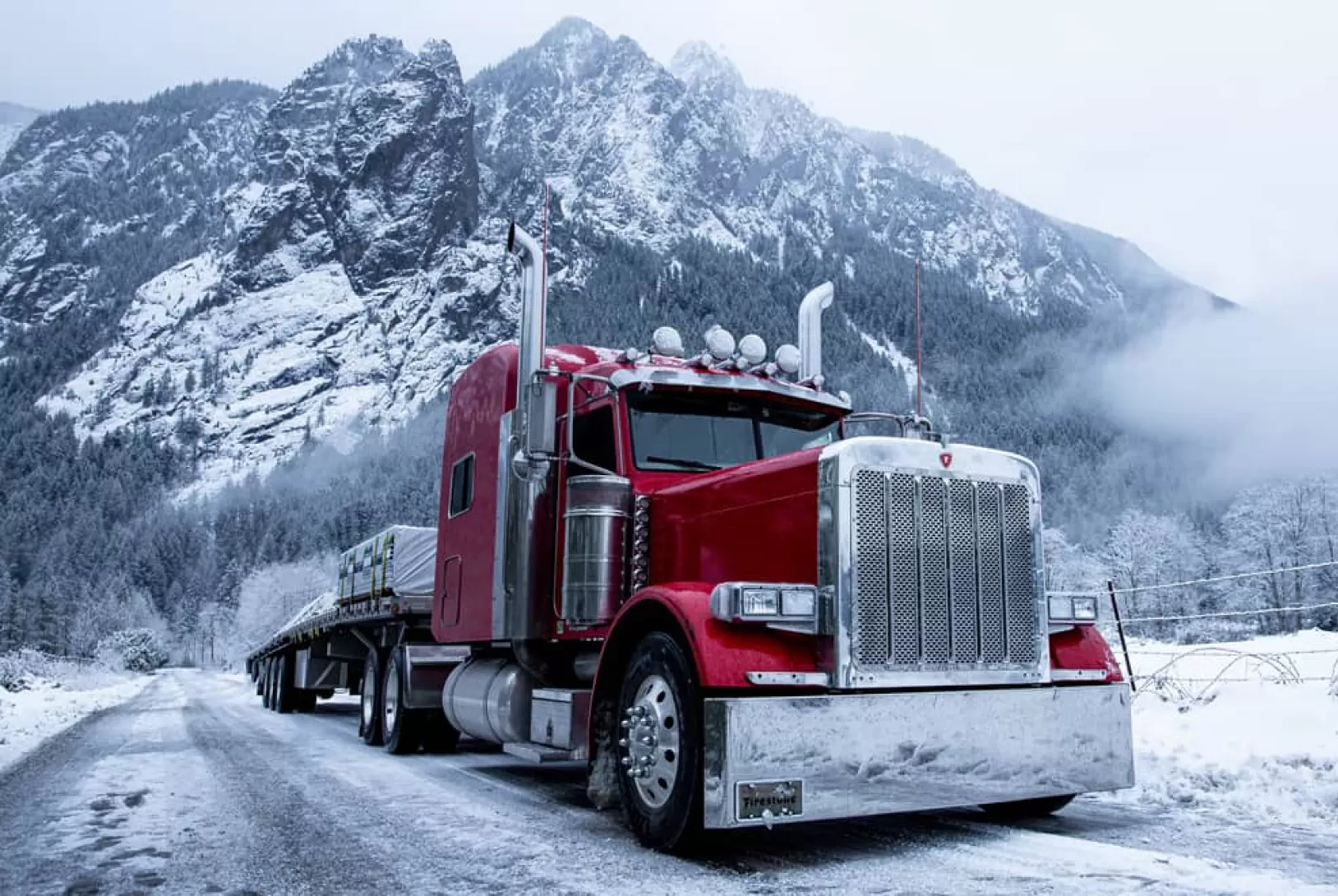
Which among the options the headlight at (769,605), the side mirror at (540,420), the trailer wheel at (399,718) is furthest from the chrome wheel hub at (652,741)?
the trailer wheel at (399,718)

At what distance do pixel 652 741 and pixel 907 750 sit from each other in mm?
1361

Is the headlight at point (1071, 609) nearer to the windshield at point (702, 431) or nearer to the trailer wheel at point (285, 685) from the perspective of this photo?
the windshield at point (702, 431)

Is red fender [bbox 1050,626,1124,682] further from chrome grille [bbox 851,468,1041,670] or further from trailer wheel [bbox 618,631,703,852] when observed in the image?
trailer wheel [bbox 618,631,703,852]

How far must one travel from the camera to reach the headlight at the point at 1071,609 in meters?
6.14

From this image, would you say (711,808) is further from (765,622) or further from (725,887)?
(765,622)

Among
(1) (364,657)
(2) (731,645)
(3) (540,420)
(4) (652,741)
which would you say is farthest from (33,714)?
(2) (731,645)

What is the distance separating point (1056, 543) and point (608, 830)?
66.5m

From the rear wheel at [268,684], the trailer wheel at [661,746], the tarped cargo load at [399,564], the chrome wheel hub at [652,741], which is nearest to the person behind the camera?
the trailer wheel at [661,746]

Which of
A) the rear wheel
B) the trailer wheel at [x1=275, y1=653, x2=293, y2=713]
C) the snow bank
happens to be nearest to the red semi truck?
the snow bank

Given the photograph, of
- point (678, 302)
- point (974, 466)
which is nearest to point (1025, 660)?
point (974, 466)

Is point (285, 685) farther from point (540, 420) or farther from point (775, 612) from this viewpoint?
point (775, 612)

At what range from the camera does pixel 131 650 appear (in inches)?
4284

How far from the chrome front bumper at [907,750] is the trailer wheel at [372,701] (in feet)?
26.3

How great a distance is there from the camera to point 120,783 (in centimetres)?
870
